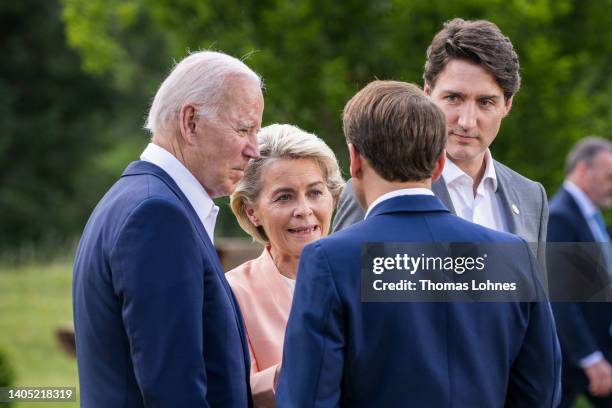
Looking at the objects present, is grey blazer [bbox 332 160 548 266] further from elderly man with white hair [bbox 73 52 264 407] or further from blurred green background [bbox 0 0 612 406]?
blurred green background [bbox 0 0 612 406]

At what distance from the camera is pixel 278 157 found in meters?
3.73

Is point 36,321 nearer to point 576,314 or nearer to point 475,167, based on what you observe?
point 576,314

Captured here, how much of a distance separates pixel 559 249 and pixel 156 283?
15.2 feet

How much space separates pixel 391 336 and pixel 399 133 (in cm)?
53

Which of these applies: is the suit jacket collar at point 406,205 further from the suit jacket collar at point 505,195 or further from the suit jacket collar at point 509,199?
the suit jacket collar at point 509,199

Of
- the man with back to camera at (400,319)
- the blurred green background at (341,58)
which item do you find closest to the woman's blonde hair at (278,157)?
the man with back to camera at (400,319)

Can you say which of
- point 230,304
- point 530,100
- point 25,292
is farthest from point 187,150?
point 25,292

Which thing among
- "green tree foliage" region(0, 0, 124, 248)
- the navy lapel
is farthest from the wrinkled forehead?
"green tree foliage" region(0, 0, 124, 248)

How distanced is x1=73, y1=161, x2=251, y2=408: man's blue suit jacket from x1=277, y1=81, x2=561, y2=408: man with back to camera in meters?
0.28

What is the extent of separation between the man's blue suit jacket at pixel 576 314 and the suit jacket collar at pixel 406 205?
161 inches

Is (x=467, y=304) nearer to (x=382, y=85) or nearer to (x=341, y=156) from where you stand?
(x=382, y=85)

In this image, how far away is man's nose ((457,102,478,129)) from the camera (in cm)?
375

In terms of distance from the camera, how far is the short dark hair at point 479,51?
12.4 feet

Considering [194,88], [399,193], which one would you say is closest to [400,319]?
[399,193]
